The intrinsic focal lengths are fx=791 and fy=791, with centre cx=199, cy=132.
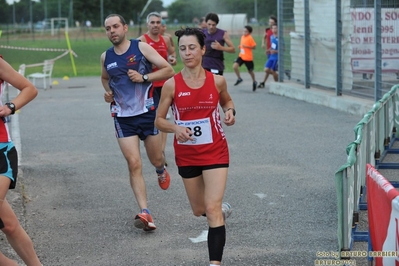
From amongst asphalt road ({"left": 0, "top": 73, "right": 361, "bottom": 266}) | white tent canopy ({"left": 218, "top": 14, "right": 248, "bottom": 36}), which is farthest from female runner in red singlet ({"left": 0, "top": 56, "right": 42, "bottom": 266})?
white tent canopy ({"left": 218, "top": 14, "right": 248, "bottom": 36})

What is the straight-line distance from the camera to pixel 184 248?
6559mm

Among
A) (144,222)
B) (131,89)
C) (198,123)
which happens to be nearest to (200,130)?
(198,123)

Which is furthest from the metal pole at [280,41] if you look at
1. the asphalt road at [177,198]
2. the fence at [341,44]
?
the asphalt road at [177,198]

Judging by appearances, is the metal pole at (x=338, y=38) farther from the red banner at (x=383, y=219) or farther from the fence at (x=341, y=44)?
the red banner at (x=383, y=219)

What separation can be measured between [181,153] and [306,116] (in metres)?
10.3

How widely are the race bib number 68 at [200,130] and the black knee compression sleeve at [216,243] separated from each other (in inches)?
25.8

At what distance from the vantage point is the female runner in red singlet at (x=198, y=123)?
578 cm

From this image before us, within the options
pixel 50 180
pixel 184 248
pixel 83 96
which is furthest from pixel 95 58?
pixel 184 248

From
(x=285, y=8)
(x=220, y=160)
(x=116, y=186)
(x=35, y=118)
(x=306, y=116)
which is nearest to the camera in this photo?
(x=220, y=160)

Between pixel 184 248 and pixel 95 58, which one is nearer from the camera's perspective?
pixel 184 248

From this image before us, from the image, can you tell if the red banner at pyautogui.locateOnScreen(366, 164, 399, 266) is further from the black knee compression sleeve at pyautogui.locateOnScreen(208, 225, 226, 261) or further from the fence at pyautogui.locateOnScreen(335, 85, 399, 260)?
the black knee compression sleeve at pyautogui.locateOnScreen(208, 225, 226, 261)

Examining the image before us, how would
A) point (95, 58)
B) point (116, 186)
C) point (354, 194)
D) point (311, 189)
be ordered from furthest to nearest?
point (95, 58), point (116, 186), point (311, 189), point (354, 194)

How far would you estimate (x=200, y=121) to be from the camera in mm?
5816

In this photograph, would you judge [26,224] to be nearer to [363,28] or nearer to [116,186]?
[116,186]
